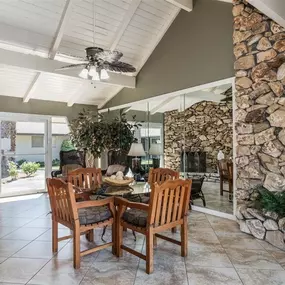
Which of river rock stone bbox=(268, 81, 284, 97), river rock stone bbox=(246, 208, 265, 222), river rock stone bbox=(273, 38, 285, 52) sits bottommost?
river rock stone bbox=(246, 208, 265, 222)

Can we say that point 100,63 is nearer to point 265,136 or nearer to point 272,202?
point 265,136

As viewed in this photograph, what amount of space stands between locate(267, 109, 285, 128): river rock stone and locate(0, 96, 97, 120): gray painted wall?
5.45m

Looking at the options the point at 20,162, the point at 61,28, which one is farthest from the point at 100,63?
the point at 20,162

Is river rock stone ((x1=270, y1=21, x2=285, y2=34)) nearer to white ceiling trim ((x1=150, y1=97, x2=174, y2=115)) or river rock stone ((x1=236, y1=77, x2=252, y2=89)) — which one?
river rock stone ((x1=236, y1=77, x2=252, y2=89))

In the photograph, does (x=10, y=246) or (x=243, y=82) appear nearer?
(x=10, y=246)

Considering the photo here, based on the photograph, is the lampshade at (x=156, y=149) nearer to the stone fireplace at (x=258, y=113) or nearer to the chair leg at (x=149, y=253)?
the stone fireplace at (x=258, y=113)

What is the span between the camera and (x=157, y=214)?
2.66 m

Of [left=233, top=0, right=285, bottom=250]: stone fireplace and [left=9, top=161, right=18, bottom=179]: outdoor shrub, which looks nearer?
[left=233, top=0, right=285, bottom=250]: stone fireplace

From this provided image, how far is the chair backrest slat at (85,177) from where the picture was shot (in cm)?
392

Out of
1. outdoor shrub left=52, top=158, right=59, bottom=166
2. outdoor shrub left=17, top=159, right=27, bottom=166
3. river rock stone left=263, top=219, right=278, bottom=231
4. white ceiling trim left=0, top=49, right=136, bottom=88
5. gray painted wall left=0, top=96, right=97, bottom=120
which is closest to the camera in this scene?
river rock stone left=263, top=219, right=278, bottom=231

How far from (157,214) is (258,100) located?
2.41 m

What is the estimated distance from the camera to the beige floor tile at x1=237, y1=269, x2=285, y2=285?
2438mm

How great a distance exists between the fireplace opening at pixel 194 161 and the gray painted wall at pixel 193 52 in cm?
136

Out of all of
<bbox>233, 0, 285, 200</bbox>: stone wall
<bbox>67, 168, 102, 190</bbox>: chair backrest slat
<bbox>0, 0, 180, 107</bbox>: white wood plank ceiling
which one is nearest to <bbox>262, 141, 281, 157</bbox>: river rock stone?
<bbox>233, 0, 285, 200</bbox>: stone wall
